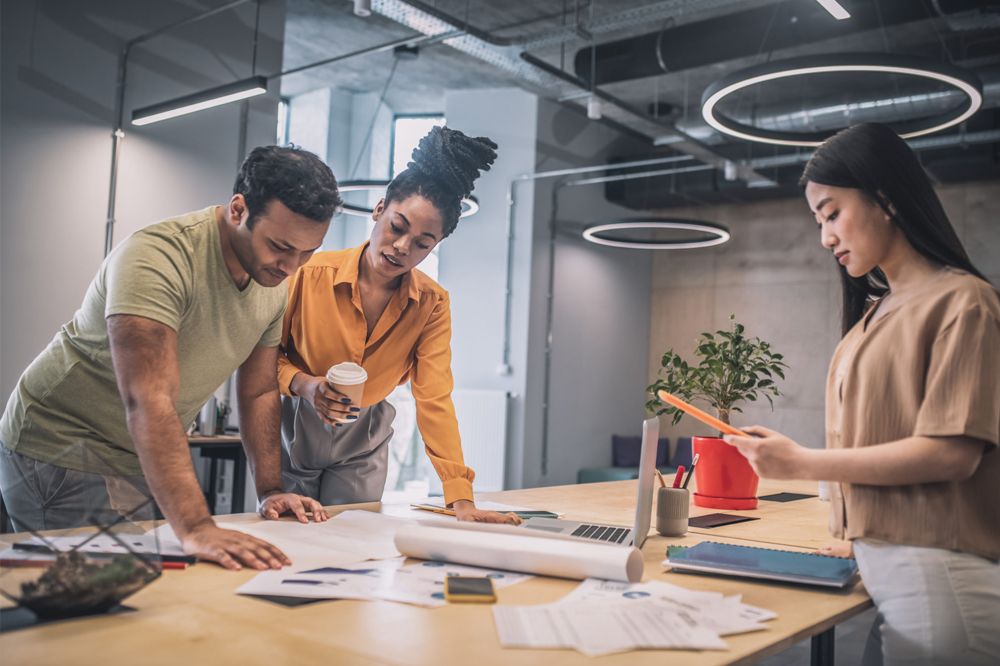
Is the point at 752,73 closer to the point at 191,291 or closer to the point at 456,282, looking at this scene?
the point at 191,291

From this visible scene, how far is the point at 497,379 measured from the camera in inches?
343

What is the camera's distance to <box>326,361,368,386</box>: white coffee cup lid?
1.86 meters

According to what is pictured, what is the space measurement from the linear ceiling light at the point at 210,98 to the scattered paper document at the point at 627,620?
432 centimetres

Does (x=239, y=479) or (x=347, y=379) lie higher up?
(x=347, y=379)

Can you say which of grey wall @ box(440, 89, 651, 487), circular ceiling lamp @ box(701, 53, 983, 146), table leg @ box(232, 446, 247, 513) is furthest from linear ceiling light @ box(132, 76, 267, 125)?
grey wall @ box(440, 89, 651, 487)

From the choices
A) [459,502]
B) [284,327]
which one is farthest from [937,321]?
[284,327]

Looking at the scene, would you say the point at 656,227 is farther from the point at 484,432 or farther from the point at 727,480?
the point at 727,480

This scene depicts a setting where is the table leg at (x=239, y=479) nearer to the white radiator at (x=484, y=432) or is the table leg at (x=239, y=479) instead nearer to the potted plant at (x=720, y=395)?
the white radiator at (x=484, y=432)

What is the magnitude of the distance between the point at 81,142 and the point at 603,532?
5254 mm

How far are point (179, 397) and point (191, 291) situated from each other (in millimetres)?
263

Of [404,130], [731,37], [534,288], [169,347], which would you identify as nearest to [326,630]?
[169,347]

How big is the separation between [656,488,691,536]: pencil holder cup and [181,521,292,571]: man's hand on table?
90cm

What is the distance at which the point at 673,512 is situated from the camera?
199cm

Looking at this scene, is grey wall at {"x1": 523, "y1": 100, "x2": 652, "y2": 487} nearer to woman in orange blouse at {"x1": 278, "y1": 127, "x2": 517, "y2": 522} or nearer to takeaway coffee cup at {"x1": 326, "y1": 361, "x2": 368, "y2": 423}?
woman in orange blouse at {"x1": 278, "y1": 127, "x2": 517, "y2": 522}
